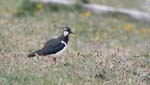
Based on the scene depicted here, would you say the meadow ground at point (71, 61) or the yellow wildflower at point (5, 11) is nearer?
the meadow ground at point (71, 61)

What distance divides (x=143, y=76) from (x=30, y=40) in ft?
15.6

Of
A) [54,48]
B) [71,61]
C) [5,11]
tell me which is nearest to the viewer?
[54,48]

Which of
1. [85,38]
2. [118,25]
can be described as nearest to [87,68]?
[85,38]

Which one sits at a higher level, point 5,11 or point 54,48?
point 5,11

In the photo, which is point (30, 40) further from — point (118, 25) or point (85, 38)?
point (118, 25)

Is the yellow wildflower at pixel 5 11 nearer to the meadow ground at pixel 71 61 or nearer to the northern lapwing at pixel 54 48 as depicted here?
the meadow ground at pixel 71 61

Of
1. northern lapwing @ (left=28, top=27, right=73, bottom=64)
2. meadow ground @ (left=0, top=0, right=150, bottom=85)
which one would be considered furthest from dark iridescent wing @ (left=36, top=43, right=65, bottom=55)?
meadow ground @ (left=0, top=0, right=150, bottom=85)

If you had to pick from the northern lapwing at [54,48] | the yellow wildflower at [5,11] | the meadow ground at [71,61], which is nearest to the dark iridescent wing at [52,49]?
the northern lapwing at [54,48]

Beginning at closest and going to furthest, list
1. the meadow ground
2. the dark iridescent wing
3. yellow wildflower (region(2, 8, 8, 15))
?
1. the meadow ground
2. the dark iridescent wing
3. yellow wildflower (region(2, 8, 8, 15))

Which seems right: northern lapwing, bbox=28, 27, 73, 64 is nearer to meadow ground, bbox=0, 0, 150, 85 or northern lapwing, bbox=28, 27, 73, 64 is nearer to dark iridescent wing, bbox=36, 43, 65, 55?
dark iridescent wing, bbox=36, 43, 65, 55

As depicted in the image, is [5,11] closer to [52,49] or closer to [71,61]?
[71,61]

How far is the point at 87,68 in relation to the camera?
10508 millimetres

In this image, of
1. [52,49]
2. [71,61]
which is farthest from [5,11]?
[52,49]

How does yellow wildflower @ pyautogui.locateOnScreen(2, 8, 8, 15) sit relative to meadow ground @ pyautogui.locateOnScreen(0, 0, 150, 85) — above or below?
above
